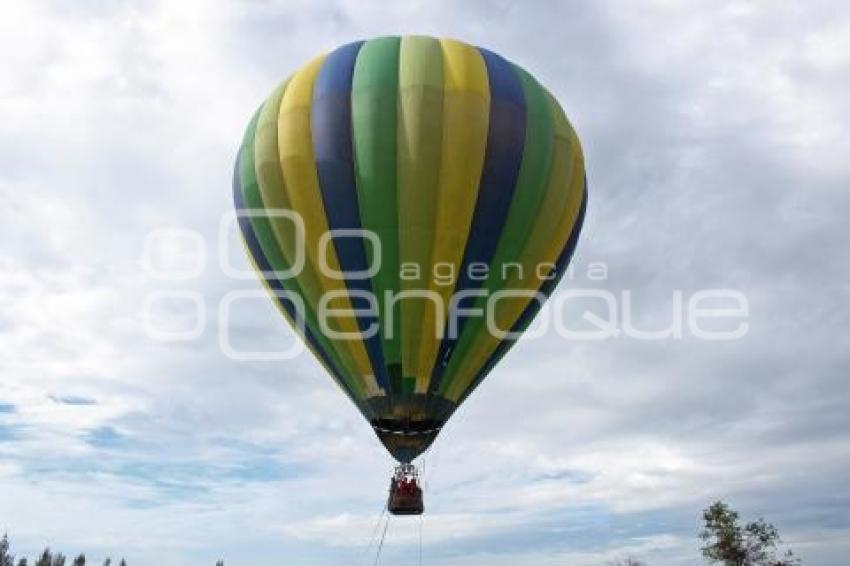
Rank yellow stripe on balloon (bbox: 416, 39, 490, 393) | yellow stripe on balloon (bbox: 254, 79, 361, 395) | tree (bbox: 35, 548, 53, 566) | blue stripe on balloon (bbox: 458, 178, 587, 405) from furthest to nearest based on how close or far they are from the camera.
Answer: tree (bbox: 35, 548, 53, 566) < blue stripe on balloon (bbox: 458, 178, 587, 405) < yellow stripe on balloon (bbox: 254, 79, 361, 395) < yellow stripe on balloon (bbox: 416, 39, 490, 393)

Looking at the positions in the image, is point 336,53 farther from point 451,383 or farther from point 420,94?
point 451,383

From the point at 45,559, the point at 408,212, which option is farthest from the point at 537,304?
the point at 45,559

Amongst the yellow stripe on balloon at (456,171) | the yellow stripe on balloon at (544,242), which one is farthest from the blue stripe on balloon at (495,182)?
the yellow stripe on balloon at (544,242)

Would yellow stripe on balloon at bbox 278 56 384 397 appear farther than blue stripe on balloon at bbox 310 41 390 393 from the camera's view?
Yes

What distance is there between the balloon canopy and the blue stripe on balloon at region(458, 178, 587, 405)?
9.4 inches

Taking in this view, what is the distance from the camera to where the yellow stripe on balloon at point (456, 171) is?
21.8 metres

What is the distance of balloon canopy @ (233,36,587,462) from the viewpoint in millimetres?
21812

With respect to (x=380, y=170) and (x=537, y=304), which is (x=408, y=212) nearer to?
(x=380, y=170)

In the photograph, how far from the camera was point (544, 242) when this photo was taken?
2336 cm

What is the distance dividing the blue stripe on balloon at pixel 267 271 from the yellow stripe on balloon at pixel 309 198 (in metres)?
1.20

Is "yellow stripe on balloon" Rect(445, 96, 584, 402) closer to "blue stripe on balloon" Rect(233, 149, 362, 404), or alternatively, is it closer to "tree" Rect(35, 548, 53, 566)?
"blue stripe on balloon" Rect(233, 149, 362, 404)

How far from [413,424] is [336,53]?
38.4ft

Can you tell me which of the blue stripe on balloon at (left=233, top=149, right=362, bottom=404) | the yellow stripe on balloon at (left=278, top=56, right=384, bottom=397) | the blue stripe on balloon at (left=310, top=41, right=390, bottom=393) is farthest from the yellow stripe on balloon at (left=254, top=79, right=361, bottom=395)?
the blue stripe on balloon at (left=310, top=41, right=390, bottom=393)

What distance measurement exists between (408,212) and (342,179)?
211cm
